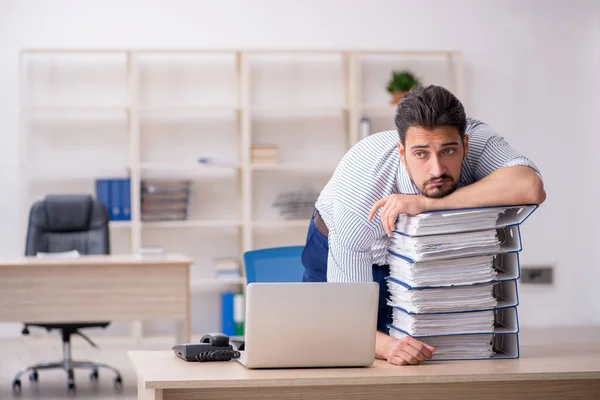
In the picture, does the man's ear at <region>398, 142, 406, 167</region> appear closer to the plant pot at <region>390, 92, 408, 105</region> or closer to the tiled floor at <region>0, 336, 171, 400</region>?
the tiled floor at <region>0, 336, 171, 400</region>

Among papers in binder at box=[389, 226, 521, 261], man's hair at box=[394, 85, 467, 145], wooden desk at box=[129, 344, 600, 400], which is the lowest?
wooden desk at box=[129, 344, 600, 400]

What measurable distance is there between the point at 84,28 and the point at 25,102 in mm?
709

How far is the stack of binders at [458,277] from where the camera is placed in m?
1.96

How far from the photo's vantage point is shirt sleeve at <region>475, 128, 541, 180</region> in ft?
7.11

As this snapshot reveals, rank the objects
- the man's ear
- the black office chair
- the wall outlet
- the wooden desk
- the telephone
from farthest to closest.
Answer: the wall outlet → the black office chair → the man's ear → the telephone → the wooden desk

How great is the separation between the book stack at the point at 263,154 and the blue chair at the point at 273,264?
147 inches

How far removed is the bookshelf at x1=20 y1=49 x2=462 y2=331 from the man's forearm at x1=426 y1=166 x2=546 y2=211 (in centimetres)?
454

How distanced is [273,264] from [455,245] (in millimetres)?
999

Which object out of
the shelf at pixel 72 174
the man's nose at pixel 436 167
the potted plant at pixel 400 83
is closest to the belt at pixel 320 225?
the man's nose at pixel 436 167

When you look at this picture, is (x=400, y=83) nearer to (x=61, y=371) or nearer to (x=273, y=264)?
(x=61, y=371)

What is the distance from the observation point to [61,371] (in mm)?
5312

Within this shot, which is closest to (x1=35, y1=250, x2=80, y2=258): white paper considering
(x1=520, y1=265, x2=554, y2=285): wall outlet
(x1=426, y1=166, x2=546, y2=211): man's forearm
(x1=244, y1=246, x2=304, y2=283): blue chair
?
(x1=244, y1=246, x2=304, y2=283): blue chair

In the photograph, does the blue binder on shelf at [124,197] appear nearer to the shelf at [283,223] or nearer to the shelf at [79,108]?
the shelf at [79,108]

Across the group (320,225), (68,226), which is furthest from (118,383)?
(320,225)
